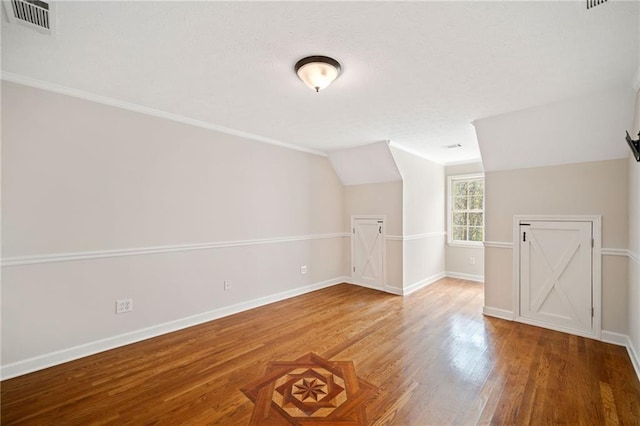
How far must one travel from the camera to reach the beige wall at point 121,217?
2348 millimetres

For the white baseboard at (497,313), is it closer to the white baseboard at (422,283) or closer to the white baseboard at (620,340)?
the white baseboard at (620,340)

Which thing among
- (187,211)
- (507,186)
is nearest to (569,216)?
(507,186)

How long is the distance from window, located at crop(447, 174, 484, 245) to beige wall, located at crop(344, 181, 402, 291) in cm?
183

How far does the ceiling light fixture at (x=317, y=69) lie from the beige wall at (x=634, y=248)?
2.68 m

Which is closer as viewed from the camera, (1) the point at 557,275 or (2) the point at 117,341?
(2) the point at 117,341

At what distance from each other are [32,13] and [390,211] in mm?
4489

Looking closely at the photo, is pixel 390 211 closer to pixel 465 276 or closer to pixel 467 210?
pixel 467 210

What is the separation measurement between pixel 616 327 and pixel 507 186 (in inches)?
72.2

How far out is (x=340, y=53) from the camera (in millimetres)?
1940

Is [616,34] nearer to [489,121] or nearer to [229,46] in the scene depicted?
[489,121]

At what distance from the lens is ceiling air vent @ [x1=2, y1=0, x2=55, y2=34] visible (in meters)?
1.51

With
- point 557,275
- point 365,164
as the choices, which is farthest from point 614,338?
point 365,164

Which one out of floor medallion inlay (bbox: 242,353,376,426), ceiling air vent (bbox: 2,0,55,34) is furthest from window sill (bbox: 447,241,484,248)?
ceiling air vent (bbox: 2,0,55,34)

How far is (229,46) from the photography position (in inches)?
73.4
